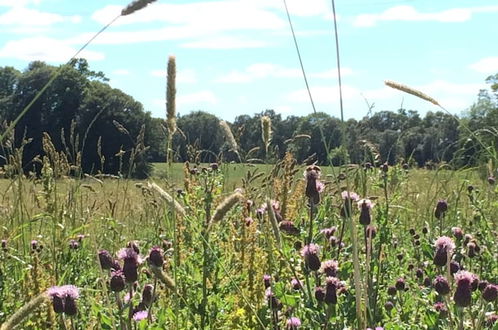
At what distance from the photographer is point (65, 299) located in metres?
1.90

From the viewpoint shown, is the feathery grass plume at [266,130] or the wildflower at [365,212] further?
the wildflower at [365,212]

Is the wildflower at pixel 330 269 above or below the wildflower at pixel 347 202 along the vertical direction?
below

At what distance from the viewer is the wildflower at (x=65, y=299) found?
1.89 metres

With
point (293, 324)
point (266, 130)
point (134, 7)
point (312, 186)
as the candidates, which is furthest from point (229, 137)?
point (134, 7)

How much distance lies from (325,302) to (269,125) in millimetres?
562

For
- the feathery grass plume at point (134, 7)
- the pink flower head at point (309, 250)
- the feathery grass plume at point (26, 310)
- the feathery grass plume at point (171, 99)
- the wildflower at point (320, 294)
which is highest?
the feathery grass plume at point (134, 7)

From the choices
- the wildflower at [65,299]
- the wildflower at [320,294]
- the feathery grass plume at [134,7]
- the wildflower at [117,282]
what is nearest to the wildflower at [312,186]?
the wildflower at [320,294]

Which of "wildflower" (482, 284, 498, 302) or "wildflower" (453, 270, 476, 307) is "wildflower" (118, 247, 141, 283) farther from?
"wildflower" (482, 284, 498, 302)

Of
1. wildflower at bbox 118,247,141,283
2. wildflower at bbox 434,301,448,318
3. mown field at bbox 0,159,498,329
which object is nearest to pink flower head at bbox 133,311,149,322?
mown field at bbox 0,159,498,329

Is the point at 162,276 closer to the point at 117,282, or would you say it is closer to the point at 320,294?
the point at 117,282

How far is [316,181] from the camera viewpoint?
252 cm

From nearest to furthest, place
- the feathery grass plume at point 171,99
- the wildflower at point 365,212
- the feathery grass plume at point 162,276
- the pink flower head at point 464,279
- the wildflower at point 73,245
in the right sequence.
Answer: the feathery grass plume at point 162,276
the feathery grass plume at point 171,99
the pink flower head at point 464,279
the wildflower at point 365,212
the wildflower at point 73,245

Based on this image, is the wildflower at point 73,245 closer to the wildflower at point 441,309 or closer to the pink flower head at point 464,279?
the wildflower at point 441,309

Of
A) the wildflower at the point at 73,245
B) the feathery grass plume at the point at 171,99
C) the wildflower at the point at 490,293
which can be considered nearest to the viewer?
the feathery grass plume at the point at 171,99
